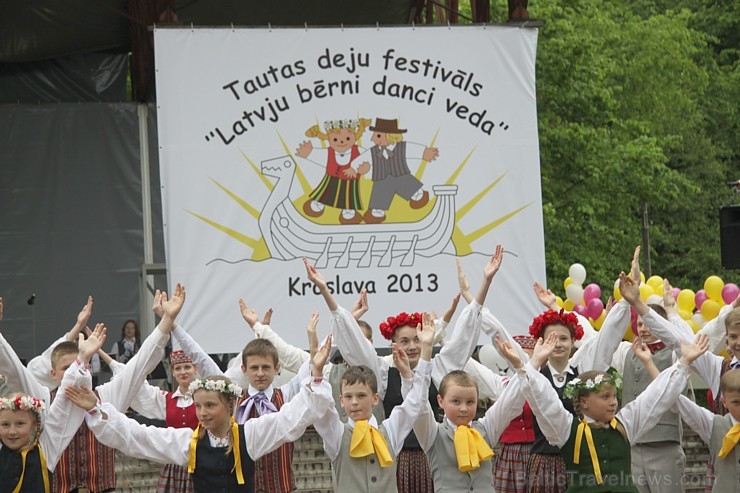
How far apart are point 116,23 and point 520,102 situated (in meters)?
6.33

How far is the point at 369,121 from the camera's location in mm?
9469

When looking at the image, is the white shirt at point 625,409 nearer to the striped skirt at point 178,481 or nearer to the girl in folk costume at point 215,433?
the girl in folk costume at point 215,433

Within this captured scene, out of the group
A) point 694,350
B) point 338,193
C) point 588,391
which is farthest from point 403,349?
point 338,193

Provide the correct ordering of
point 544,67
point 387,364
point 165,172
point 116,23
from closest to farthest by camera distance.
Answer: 1. point 387,364
2. point 165,172
3. point 116,23
4. point 544,67

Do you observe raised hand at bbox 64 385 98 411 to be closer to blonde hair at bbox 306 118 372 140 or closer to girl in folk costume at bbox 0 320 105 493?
girl in folk costume at bbox 0 320 105 493

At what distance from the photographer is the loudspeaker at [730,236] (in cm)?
771

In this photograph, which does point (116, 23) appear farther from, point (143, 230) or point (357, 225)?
point (357, 225)

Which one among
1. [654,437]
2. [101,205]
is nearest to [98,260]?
[101,205]

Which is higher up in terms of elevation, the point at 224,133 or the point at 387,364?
the point at 224,133

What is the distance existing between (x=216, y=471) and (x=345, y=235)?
404cm

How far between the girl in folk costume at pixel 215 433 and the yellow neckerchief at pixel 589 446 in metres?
1.27

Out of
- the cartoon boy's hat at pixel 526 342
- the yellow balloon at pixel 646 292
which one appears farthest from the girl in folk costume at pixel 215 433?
the yellow balloon at pixel 646 292

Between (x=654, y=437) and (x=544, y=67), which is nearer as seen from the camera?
(x=654, y=437)

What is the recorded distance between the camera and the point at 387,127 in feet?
31.1
